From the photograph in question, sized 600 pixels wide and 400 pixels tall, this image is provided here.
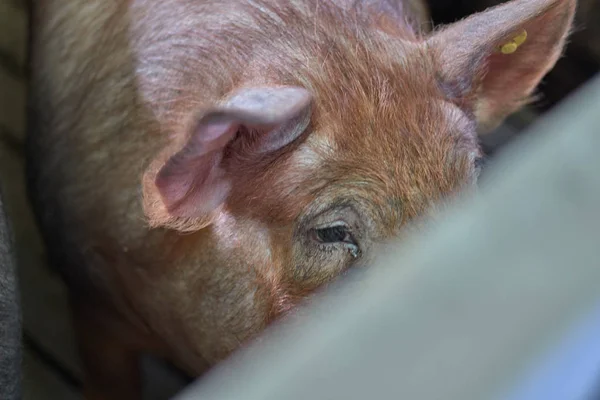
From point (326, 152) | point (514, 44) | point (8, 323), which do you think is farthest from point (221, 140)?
point (514, 44)

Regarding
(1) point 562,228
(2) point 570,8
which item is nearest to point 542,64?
(2) point 570,8

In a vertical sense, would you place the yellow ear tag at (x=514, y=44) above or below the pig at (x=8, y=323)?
above

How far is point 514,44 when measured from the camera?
1201mm

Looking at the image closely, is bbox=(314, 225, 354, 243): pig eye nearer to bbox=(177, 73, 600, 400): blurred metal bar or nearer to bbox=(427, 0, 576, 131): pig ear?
bbox=(427, 0, 576, 131): pig ear

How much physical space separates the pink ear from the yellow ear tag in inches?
15.4

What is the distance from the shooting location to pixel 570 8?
119cm

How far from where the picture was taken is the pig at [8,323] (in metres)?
1.03

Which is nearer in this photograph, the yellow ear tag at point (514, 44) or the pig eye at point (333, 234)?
the pig eye at point (333, 234)

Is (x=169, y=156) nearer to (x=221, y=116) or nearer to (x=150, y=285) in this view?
(x=221, y=116)

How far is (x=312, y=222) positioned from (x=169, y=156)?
7.7 inches

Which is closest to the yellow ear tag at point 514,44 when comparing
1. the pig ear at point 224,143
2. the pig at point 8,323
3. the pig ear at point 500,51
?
the pig ear at point 500,51

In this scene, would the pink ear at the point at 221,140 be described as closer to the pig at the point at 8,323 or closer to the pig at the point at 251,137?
the pig at the point at 251,137

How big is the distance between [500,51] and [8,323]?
2.60 ft

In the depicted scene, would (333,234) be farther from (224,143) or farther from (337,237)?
(224,143)
